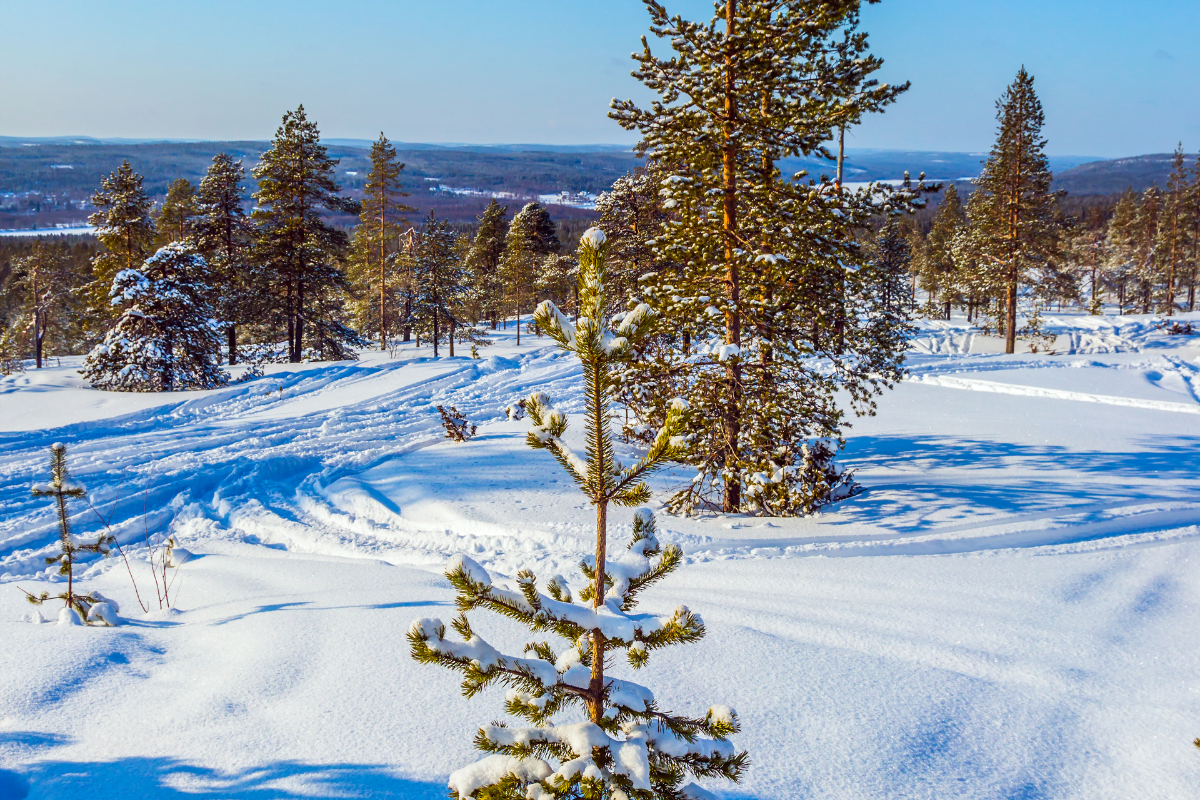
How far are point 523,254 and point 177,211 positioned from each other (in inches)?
744

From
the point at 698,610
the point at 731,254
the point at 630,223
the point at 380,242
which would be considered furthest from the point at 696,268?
the point at 380,242

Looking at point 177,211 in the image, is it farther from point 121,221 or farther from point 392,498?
point 392,498

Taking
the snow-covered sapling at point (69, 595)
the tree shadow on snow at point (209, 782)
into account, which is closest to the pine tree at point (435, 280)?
the snow-covered sapling at point (69, 595)

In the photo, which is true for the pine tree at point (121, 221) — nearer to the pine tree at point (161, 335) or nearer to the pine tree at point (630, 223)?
the pine tree at point (161, 335)

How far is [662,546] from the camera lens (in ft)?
26.2

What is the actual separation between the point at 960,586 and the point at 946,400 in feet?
41.5

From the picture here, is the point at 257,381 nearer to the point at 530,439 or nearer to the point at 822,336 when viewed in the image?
the point at 822,336

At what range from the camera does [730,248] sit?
29.3 ft

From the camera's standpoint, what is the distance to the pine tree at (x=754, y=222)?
8203 mm

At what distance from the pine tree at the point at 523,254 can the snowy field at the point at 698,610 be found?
97.1 ft

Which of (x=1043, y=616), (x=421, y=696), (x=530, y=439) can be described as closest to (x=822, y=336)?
(x=1043, y=616)

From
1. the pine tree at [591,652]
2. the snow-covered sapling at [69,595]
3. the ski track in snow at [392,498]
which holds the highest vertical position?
the pine tree at [591,652]

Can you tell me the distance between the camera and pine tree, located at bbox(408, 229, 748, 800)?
6.57ft

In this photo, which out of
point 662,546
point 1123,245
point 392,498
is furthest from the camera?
point 1123,245
